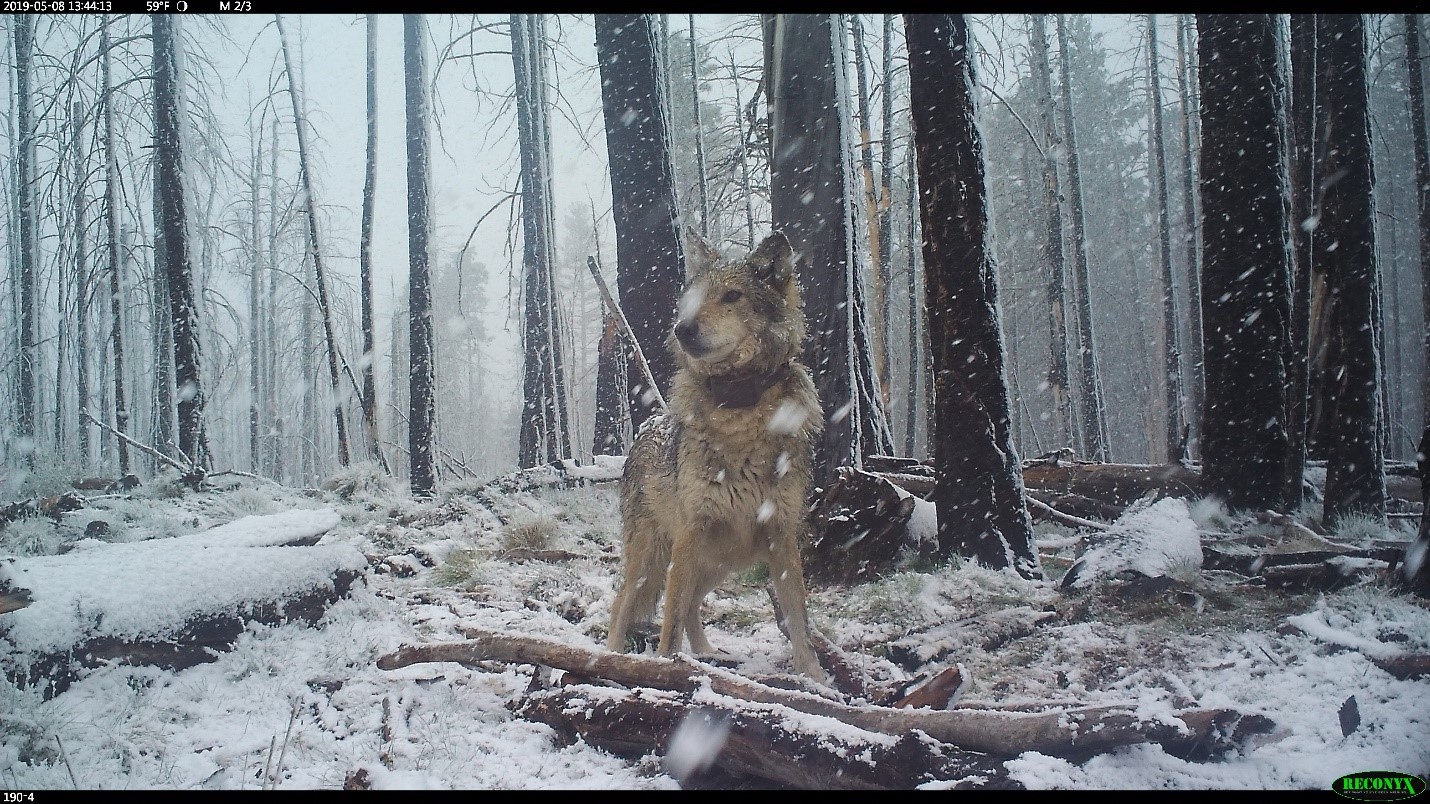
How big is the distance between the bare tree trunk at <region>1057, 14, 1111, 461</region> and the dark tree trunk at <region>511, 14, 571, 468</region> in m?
11.5

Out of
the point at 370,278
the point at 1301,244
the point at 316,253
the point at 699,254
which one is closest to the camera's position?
the point at 699,254

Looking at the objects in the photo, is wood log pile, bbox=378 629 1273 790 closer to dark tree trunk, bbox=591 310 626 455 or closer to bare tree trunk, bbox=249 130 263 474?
bare tree trunk, bbox=249 130 263 474

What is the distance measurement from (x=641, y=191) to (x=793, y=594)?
14.2ft

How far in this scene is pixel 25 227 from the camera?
4.04 metres

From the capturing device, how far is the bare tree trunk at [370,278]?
37.8 ft

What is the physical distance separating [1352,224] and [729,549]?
242 inches

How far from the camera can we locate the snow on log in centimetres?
261

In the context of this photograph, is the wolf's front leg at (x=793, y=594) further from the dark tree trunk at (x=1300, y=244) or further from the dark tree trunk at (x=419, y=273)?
the dark tree trunk at (x=419, y=273)

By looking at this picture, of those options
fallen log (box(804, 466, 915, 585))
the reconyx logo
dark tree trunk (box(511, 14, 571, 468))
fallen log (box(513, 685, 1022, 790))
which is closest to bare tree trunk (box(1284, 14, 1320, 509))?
fallen log (box(804, 466, 915, 585))

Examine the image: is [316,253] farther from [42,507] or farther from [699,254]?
[699,254]

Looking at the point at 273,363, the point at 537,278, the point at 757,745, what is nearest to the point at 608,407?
the point at 537,278

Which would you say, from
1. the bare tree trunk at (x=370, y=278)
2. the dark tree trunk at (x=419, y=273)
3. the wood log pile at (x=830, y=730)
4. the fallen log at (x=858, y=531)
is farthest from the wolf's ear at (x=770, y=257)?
the bare tree trunk at (x=370, y=278)

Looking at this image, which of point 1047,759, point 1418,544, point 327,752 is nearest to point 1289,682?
point 1047,759

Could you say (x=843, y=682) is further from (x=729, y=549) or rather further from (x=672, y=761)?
(x=672, y=761)
